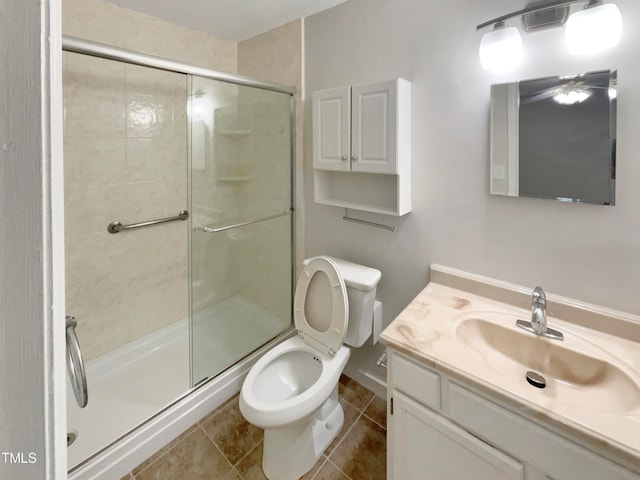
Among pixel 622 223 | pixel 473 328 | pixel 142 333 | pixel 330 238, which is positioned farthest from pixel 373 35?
pixel 142 333

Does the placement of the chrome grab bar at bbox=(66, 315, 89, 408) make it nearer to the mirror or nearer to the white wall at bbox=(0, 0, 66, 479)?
the white wall at bbox=(0, 0, 66, 479)

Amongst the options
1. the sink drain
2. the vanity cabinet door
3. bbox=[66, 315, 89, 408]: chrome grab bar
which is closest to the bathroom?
the sink drain

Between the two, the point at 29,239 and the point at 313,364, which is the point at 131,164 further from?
the point at 29,239

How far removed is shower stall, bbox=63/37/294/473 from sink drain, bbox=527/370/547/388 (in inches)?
60.7

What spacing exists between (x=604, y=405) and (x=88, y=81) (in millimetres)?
2661

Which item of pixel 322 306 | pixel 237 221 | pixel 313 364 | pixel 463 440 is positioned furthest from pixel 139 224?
pixel 463 440

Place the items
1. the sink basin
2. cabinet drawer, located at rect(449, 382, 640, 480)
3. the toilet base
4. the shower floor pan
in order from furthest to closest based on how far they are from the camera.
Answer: the shower floor pan, the toilet base, the sink basin, cabinet drawer, located at rect(449, 382, 640, 480)

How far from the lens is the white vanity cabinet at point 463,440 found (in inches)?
31.0

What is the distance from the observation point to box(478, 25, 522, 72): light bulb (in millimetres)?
1192

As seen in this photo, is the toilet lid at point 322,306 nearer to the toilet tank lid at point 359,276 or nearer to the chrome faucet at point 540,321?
the toilet tank lid at point 359,276

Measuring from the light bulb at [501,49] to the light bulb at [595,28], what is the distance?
16 cm

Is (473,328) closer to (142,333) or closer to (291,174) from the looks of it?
(291,174)

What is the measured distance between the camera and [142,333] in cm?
213

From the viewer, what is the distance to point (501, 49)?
121 cm
